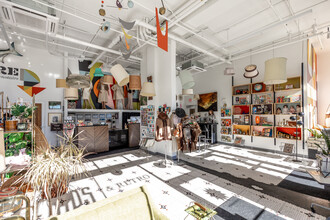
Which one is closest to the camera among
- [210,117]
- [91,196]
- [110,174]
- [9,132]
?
[91,196]

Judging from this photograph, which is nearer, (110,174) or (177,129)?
(110,174)

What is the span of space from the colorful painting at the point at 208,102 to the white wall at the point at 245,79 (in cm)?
19

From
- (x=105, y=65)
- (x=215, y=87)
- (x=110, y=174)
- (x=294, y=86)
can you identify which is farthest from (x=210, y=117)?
(x=105, y=65)

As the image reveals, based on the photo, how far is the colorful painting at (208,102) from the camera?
25.3ft

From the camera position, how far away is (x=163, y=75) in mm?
5516

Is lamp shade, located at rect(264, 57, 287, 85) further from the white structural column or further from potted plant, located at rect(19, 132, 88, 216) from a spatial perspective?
potted plant, located at rect(19, 132, 88, 216)

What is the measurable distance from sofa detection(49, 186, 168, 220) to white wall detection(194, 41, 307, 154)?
6268mm

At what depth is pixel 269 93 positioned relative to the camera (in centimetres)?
609

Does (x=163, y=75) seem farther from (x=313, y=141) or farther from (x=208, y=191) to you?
(x=313, y=141)

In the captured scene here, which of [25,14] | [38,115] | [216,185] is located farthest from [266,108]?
[38,115]

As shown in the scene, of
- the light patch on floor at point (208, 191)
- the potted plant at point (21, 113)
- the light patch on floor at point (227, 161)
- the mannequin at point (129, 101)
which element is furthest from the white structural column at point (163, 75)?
the potted plant at point (21, 113)

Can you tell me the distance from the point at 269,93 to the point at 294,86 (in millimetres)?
791

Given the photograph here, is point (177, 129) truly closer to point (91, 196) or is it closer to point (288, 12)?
point (91, 196)

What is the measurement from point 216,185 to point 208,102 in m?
5.30
